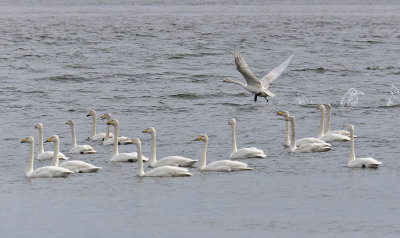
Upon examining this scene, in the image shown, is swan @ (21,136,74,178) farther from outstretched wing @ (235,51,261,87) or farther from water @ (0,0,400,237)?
outstretched wing @ (235,51,261,87)

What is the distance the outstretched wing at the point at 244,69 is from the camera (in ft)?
98.4

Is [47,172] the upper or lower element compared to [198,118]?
upper

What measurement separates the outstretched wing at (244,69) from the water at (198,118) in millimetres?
943

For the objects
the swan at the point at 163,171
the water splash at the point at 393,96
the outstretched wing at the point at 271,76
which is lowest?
the water splash at the point at 393,96

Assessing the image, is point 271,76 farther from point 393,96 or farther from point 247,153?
point 247,153

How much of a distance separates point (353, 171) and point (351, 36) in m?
40.7

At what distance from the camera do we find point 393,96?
111ft

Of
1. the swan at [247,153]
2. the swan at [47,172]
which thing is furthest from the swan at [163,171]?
the swan at [247,153]

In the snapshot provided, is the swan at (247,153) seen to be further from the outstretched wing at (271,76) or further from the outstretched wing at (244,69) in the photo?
the outstretched wing at (271,76)

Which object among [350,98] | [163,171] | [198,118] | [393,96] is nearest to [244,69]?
[198,118]

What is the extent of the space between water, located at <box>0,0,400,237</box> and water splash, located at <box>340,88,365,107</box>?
281mm

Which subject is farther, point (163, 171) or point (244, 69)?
point (244, 69)

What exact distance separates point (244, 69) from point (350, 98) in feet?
14.7

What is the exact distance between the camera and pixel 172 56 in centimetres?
4975
